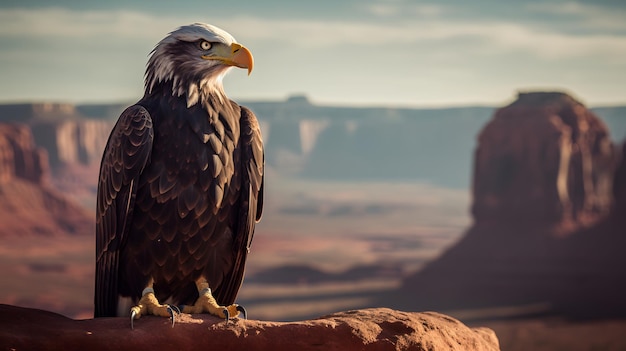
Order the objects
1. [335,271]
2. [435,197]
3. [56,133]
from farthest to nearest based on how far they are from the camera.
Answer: [435,197]
[56,133]
[335,271]

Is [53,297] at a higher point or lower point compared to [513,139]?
lower

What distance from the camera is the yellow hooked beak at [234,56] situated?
576cm

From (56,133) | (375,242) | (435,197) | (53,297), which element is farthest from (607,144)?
(435,197)

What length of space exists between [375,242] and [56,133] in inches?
1763

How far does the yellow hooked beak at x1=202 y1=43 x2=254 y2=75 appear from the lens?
5758 millimetres

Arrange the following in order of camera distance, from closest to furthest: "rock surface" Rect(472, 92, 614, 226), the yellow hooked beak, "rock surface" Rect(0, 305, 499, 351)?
"rock surface" Rect(0, 305, 499, 351)
the yellow hooked beak
"rock surface" Rect(472, 92, 614, 226)

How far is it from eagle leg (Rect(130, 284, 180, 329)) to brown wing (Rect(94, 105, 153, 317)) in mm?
358

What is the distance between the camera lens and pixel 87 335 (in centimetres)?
512

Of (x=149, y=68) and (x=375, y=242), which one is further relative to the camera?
(x=375, y=242)

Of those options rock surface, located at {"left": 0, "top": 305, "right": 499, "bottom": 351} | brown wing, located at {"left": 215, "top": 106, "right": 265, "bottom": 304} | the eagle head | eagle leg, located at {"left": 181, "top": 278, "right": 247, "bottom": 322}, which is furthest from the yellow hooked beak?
rock surface, located at {"left": 0, "top": 305, "right": 499, "bottom": 351}

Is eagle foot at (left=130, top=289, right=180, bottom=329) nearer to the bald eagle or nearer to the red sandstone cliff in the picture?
the bald eagle

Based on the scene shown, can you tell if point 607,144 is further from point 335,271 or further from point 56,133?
point 56,133

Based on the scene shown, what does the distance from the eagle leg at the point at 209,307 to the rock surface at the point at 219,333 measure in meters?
0.10

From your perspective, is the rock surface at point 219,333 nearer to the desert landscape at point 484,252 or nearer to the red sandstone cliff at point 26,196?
the desert landscape at point 484,252
